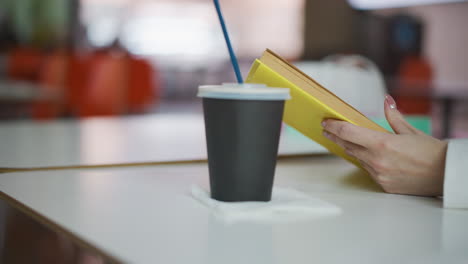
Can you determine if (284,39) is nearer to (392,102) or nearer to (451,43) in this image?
(451,43)

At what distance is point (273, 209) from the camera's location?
0.49 m

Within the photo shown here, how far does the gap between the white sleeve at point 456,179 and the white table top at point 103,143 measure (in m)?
0.39

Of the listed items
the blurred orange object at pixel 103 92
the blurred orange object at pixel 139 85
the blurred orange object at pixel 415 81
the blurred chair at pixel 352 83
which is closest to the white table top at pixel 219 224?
the blurred chair at pixel 352 83

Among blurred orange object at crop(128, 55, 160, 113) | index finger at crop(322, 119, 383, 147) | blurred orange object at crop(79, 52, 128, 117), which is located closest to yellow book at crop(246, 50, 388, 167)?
index finger at crop(322, 119, 383, 147)

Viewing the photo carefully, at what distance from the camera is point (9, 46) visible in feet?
25.7

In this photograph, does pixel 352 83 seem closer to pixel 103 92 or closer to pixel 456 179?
pixel 456 179

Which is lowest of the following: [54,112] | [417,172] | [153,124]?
[54,112]

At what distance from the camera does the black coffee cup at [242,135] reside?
480 mm

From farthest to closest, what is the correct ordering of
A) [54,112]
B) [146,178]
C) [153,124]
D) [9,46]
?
[9,46], [54,112], [153,124], [146,178]

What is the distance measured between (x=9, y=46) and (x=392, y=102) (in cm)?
799

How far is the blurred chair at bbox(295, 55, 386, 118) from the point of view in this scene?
1.15 meters

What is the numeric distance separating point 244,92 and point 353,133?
0.17 metres

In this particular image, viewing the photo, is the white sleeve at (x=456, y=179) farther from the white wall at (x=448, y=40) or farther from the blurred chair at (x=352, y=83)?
the white wall at (x=448, y=40)

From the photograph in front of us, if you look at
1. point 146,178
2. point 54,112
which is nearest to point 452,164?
point 146,178
